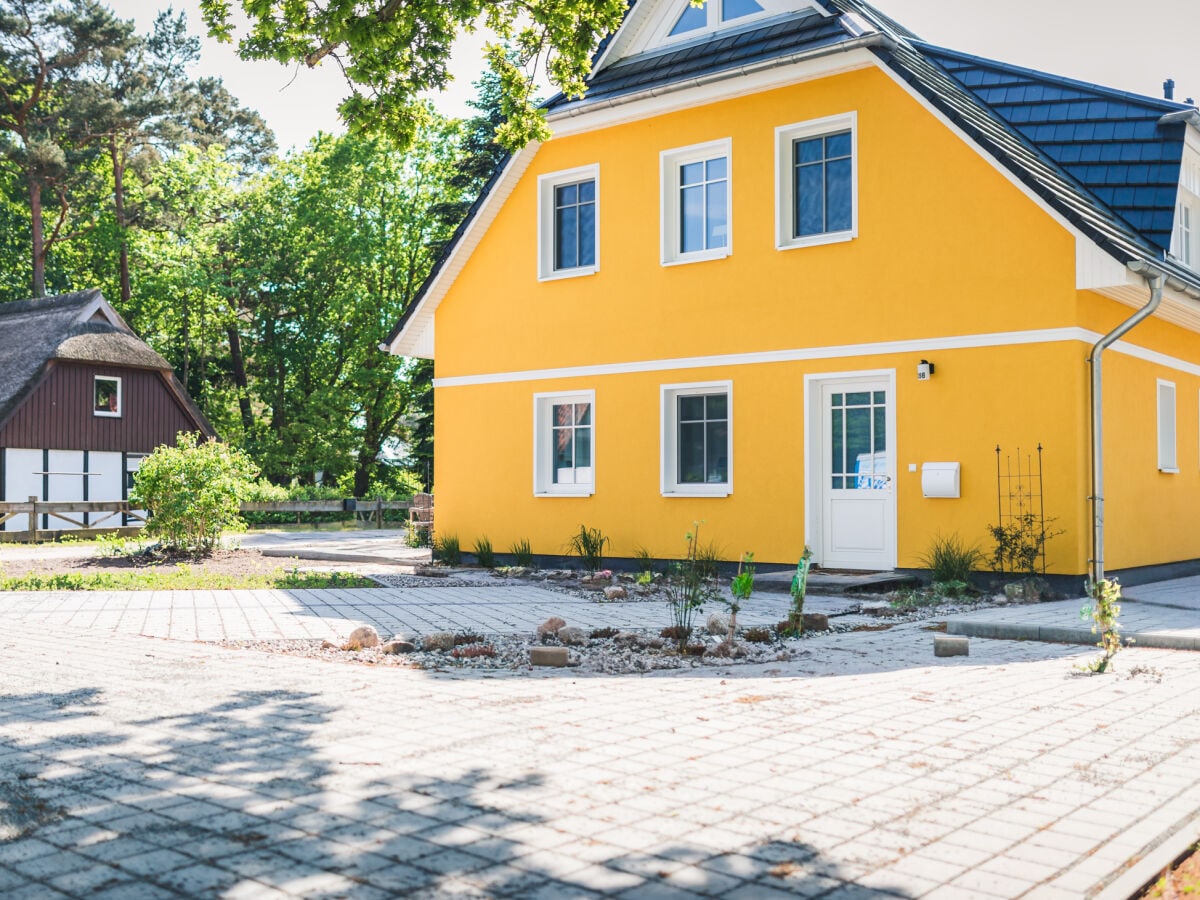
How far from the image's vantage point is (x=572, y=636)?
8727 millimetres

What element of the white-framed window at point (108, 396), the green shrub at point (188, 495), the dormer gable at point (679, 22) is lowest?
the green shrub at point (188, 495)

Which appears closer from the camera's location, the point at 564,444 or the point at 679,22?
the point at 679,22

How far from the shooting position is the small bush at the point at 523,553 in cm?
1695

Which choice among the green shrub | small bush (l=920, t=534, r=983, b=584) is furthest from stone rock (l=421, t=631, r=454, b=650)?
the green shrub

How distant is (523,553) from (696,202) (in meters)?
5.60

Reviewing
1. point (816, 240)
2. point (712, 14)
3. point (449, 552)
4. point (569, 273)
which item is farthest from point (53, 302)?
point (816, 240)

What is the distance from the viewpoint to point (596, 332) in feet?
54.3

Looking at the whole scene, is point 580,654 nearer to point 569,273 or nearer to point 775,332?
point 775,332

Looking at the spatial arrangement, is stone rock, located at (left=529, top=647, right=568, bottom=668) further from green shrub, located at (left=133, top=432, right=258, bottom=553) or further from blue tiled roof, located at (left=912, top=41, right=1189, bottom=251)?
green shrub, located at (left=133, top=432, right=258, bottom=553)

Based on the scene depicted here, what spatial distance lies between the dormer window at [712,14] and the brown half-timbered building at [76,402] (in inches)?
744

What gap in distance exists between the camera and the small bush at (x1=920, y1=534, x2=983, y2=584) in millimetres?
12852

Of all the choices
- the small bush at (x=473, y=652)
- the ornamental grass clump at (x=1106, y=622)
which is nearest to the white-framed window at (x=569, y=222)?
the small bush at (x=473, y=652)

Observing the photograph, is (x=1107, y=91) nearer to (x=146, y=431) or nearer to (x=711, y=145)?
(x=711, y=145)

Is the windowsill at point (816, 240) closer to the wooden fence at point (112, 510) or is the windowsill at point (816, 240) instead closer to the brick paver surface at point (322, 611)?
the brick paver surface at point (322, 611)
